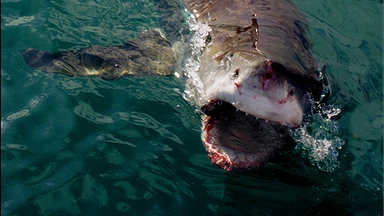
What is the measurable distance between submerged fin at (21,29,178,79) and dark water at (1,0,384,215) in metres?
0.08

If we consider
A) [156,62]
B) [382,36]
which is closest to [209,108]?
[156,62]

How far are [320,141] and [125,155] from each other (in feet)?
4.81

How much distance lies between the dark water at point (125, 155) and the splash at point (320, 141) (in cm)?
5

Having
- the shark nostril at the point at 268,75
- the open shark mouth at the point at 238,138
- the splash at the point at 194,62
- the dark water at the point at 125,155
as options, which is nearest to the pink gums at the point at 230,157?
the open shark mouth at the point at 238,138

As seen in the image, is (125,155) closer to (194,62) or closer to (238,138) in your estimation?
(238,138)

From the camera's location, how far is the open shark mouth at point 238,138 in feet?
9.84

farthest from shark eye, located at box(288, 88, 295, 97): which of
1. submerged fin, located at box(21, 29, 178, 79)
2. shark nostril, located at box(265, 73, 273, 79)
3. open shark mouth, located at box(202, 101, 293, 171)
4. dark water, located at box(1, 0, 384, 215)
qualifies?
submerged fin, located at box(21, 29, 178, 79)

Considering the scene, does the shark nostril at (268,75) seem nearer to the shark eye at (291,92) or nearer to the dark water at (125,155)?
the shark eye at (291,92)

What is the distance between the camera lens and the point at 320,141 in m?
3.62

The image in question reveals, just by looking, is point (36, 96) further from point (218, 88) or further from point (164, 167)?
point (218, 88)

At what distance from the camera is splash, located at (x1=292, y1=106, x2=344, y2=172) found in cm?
350

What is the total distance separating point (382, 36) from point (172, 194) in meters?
3.15

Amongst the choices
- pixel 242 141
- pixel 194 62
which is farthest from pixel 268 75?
pixel 194 62

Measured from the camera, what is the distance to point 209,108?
3225 mm
